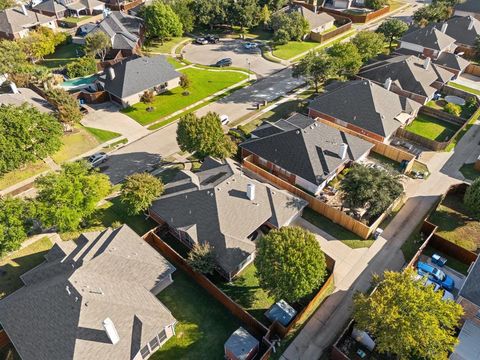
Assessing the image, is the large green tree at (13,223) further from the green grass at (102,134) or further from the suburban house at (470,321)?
the suburban house at (470,321)

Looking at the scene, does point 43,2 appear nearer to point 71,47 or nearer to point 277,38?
point 71,47

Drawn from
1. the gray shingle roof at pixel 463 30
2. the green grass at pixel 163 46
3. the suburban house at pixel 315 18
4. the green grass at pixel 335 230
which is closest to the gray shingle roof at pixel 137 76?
the green grass at pixel 163 46

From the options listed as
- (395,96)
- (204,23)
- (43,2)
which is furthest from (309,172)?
(43,2)

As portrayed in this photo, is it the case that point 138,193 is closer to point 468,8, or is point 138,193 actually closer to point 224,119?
point 224,119

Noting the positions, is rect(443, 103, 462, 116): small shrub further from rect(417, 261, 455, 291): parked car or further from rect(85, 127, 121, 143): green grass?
rect(85, 127, 121, 143): green grass

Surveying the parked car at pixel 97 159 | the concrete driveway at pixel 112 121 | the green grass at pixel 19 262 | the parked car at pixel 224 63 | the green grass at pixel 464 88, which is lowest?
the green grass at pixel 19 262

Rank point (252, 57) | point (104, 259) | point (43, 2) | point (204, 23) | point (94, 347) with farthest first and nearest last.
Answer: point (43, 2), point (204, 23), point (252, 57), point (104, 259), point (94, 347)
